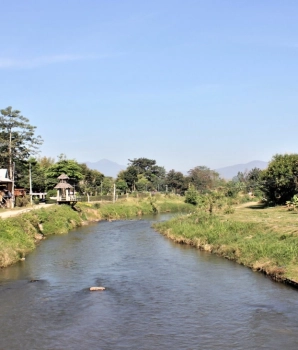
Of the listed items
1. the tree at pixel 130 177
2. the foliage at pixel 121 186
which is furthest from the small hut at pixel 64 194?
the tree at pixel 130 177

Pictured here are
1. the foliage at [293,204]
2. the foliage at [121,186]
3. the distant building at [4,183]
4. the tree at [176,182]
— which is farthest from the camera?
the tree at [176,182]

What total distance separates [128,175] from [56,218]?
170 ft

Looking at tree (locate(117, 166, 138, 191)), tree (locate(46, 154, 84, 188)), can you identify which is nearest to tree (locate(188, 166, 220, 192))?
tree (locate(117, 166, 138, 191))

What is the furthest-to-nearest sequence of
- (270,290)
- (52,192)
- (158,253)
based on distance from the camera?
(52,192)
(158,253)
(270,290)

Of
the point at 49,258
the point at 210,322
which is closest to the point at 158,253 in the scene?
the point at 49,258

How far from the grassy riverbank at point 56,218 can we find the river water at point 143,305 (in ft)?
4.58

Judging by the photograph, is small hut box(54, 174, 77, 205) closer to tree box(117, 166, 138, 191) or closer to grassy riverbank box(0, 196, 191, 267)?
grassy riverbank box(0, 196, 191, 267)

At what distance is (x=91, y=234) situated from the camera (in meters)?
39.7

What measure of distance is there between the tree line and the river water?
23089 mm

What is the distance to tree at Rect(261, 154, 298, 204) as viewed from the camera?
45.6m

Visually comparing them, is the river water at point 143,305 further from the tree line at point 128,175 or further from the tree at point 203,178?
the tree at point 203,178

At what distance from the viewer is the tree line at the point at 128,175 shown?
47.3m

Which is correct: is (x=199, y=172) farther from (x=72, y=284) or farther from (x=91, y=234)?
(x=72, y=284)

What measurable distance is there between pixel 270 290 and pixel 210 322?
15.9ft
